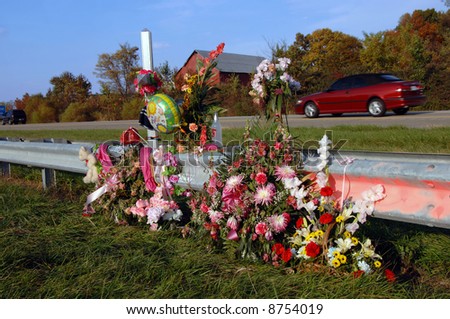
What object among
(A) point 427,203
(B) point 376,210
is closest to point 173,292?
(B) point 376,210

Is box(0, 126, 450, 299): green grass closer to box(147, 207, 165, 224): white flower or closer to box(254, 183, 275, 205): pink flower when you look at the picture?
box(147, 207, 165, 224): white flower

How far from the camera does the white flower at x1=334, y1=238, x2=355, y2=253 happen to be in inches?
102

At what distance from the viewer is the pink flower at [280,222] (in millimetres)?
2740

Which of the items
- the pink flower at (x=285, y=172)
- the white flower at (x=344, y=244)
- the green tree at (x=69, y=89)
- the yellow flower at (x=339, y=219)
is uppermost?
the green tree at (x=69, y=89)

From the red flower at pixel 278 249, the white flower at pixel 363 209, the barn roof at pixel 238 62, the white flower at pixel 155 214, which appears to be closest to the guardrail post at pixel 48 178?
the white flower at pixel 155 214

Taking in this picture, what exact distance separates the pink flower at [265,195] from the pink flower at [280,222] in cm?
11

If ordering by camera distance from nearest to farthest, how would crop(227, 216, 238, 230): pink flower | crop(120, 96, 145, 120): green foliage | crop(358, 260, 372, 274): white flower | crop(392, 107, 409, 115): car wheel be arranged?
crop(358, 260, 372, 274): white flower < crop(227, 216, 238, 230): pink flower < crop(392, 107, 409, 115): car wheel < crop(120, 96, 145, 120): green foliage

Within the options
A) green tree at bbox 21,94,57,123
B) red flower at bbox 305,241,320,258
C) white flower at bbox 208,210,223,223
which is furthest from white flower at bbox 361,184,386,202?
green tree at bbox 21,94,57,123

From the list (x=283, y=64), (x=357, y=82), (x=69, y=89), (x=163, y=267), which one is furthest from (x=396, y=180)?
(x=69, y=89)

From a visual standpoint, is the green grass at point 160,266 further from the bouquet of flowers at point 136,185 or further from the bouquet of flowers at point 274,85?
the bouquet of flowers at point 274,85

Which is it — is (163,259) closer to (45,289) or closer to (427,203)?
(45,289)

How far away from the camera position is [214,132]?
3816 millimetres

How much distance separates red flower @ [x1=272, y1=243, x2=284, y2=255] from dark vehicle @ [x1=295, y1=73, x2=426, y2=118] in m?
14.8

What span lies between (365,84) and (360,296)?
16.0 metres
